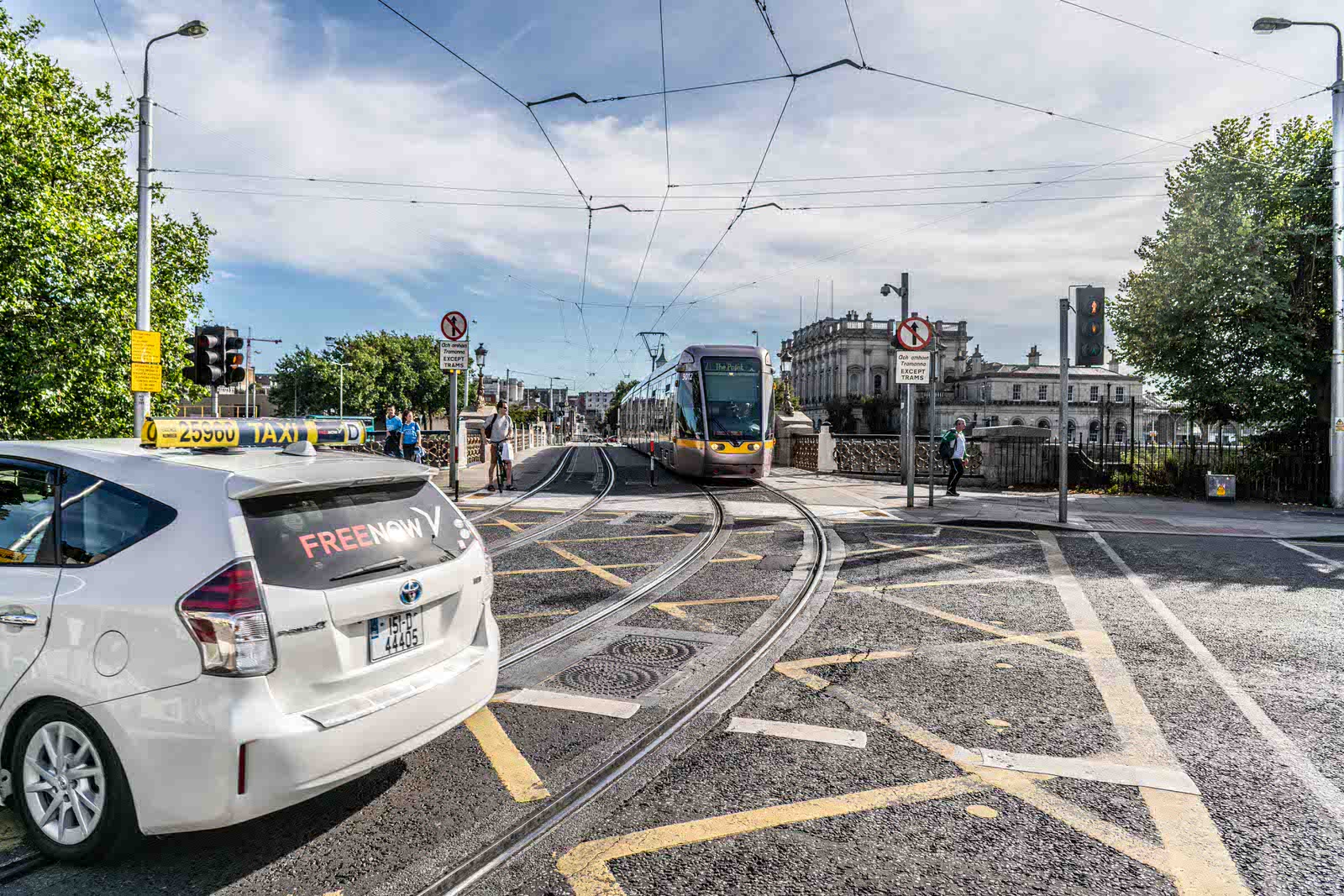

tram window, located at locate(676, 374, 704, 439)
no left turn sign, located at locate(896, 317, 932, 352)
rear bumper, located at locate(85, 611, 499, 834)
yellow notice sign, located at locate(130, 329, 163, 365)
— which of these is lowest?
rear bumper, located at locate(85, 611, 499, 834)

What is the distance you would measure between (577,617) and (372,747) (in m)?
3.49

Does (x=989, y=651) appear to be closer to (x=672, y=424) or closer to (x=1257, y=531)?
(x=1257, y=531)

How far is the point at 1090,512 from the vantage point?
48.2ft

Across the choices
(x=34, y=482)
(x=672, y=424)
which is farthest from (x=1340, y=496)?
(x=34, y=482)

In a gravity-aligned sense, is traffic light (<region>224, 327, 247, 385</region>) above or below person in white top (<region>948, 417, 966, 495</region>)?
above

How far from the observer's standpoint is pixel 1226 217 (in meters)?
17.7

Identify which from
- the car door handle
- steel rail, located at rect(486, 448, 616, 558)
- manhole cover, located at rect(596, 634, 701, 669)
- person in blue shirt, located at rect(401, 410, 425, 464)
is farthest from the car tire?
person in blue shirt, located at rect(401, 410, 425, 464)

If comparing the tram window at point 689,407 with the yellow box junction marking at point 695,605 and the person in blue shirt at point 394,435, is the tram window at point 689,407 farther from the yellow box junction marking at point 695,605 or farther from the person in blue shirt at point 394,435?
the yellow box junction marking at point 695,605

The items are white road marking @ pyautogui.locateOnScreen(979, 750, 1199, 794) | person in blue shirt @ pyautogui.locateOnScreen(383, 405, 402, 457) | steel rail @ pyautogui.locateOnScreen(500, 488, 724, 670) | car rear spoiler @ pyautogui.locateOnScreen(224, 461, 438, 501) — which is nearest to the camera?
car rear spoiler @ pyautogui.locateOnScreen(224, 461, 438, 501)

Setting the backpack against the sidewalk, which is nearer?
the sidewalk

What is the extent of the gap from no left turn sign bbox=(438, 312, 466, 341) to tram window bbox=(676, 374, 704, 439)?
238 inches

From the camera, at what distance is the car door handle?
110 inches

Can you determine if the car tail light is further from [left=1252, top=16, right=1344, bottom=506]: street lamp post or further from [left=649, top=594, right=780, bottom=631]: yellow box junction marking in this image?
[left=1252, top=16, right=1344, bottom=506]: street lamp post

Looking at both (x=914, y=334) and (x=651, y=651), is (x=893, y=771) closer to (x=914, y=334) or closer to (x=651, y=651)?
(x=651, y=651)
